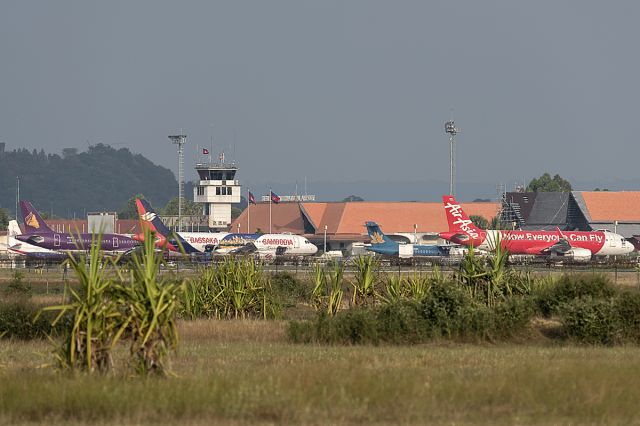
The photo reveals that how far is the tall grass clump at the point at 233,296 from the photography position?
42.1 m

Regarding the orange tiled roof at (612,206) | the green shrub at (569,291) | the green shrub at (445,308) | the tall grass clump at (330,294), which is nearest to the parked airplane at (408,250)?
the orange tiled roof at (612,206)

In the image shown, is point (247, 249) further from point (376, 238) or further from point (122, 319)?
point (122, 319)

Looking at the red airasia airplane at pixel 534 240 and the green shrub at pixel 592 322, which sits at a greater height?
the red airasia airplane at pixel 534 240

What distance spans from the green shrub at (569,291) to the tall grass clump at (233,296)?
9.49m

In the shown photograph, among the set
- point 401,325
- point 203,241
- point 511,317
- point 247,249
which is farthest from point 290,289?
point 203,241

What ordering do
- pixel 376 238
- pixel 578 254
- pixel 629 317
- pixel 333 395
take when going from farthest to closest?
pixel 376 238, pixel 578 254, pixel 629 317, pixel 333 395

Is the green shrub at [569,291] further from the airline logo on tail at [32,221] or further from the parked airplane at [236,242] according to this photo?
the airline logo on tail at [32,221]

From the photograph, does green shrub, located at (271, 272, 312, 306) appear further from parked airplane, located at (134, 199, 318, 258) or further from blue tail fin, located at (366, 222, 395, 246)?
blue tail fin, located at (366, 222, 395, 246)

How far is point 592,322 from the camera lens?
3225 centimetres

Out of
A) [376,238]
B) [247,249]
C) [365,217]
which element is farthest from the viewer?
[365,217]

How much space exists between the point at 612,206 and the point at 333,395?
554 feet

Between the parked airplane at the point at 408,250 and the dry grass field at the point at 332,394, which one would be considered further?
the parked airplane at the point at 408,250

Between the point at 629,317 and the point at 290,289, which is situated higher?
the point at 629,317

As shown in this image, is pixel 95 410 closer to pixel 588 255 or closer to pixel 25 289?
pixel 25 289
